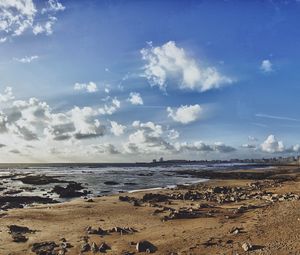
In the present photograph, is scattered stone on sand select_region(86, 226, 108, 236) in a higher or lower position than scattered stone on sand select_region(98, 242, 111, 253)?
higher

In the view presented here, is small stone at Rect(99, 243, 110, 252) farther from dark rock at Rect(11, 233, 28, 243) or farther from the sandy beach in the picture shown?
dark rock at Rect(11, 233, 28, 243)

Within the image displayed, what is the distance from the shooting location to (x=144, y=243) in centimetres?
2186

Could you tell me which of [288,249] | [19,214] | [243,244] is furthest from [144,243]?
[19,214]

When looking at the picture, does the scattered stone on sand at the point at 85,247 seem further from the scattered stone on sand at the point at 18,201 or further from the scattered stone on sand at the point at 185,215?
the scattered stone on sand at the point at 18,201

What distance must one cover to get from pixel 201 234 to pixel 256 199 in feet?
54.9

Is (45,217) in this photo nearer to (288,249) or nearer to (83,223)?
(83,223)

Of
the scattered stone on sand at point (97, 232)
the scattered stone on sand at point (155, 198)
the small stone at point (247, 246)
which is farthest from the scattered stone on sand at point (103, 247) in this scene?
the scattered stone on sand at point (155, 198)

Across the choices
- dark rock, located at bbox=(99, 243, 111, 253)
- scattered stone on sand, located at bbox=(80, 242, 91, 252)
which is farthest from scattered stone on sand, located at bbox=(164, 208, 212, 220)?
scattered stone on sand, located at bbox=(80, 242, 91, 252)

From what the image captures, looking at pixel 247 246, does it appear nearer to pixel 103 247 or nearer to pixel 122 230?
pixel 103 247

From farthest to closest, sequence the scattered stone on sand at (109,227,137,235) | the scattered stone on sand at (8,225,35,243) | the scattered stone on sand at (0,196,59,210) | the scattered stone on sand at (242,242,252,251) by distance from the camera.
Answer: the scattered stone on sand at (0,196,59,210)
the scattered stone on sand at (109,227,137,235)
the scattered stone on sand at (8,225,35,243)
the scattered stone on sand at (242,242,252,251)

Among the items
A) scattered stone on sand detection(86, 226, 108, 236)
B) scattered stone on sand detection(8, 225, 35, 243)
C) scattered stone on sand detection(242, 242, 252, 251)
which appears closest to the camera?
scattered stone on sand detection(242, 242, 252, 251)

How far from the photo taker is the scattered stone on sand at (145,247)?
21.4 m

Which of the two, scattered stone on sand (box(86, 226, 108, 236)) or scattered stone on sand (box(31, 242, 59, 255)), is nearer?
scattered stone on sand (box(31, 242, 59, 255))

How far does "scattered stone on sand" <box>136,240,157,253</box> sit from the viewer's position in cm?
2140
